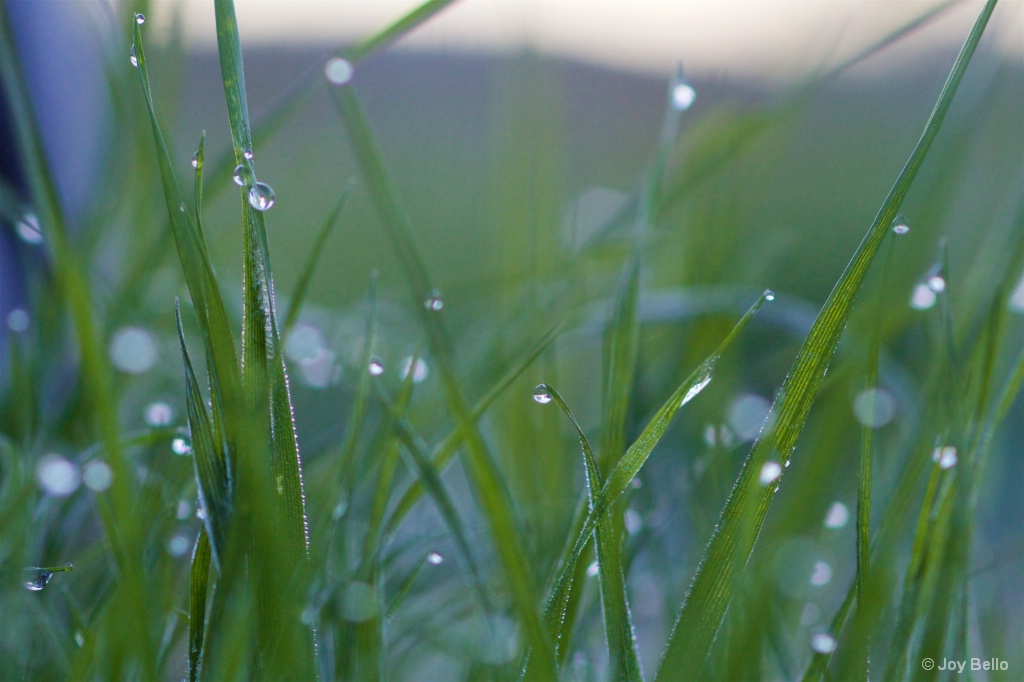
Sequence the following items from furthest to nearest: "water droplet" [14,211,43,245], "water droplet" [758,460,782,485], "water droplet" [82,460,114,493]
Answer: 1. "water droplet" [14,211,43,245]
2. "water droplet" [82,460,114,493]
3. "water droplet" [758,460,782,485]

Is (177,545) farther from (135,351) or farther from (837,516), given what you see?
(837,516)

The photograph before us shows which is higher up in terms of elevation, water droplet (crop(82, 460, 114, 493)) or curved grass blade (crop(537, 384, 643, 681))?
water droplet (crop(82, 460, 114, 493))

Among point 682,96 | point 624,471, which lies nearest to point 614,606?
point 624,471

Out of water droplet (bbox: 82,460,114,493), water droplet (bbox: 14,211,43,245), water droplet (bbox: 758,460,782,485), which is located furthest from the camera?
water droplet (bbox: 14,211,43,245)

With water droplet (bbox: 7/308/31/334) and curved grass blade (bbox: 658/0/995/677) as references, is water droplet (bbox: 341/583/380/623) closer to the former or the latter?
curved grass blade (bbox: 658/0/995/677)

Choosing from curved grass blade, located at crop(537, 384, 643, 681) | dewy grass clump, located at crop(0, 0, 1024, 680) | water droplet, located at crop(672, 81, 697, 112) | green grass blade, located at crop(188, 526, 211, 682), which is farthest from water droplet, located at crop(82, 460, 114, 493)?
water droplet, located at crop(672, 81, 697, 112)
